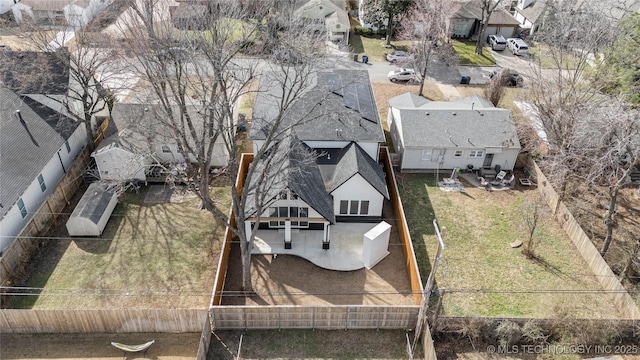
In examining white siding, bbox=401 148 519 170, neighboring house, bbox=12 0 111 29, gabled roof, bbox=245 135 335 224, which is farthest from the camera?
neighboring house, bbox=12 0 111 29

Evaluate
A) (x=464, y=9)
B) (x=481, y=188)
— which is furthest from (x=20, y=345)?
(x=464, y=9)

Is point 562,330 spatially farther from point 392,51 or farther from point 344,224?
point 392,51

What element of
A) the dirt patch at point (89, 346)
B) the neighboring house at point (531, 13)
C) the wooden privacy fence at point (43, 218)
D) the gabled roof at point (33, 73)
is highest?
the neighboring house at point (531, 13)

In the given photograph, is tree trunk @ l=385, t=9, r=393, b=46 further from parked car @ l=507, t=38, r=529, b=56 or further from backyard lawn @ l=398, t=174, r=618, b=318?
backyard lawn @ l=398, t=174, r=618, b=318

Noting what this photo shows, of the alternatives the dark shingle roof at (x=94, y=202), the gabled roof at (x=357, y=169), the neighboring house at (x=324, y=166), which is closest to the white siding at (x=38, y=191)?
the dark shingle roof at (x=94, y=202)

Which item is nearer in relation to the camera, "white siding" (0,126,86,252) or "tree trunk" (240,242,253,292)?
"tree trunk" (240,242,253,292)

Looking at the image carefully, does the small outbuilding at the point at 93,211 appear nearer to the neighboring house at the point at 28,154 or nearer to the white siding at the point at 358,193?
the neighboring house at the point at 28,154

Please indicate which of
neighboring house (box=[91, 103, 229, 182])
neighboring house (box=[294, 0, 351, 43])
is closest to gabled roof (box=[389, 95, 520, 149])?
neighboring house (box=[91, 103, 229, 182])
